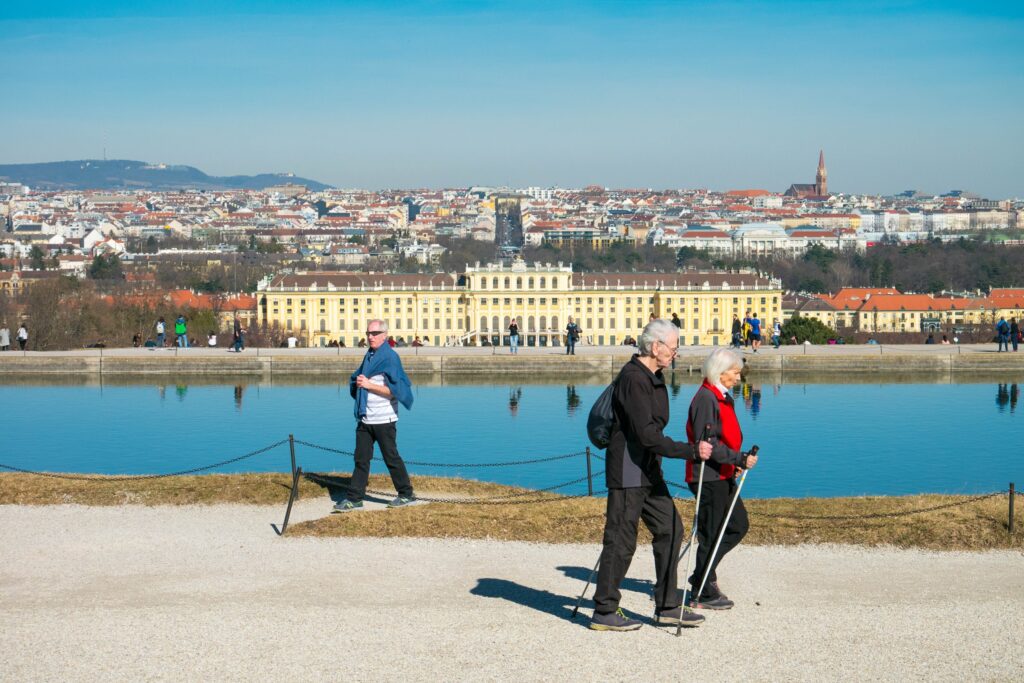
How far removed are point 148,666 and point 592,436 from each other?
6.95 feet

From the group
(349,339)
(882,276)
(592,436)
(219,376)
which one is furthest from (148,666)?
(882,276)

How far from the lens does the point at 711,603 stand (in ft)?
22.9

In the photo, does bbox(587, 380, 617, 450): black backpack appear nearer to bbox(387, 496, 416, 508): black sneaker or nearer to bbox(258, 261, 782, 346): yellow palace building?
bbox(387, 496, 416, 508): black sneaker

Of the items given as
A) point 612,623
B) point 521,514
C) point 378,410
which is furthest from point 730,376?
point 378,410

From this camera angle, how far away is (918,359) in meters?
24.8

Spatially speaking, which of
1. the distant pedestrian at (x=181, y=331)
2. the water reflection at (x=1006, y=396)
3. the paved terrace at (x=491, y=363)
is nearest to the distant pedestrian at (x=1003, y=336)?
the paved terrace at (x=491, y=363)

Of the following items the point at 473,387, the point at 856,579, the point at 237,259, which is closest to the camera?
the point at 856,579

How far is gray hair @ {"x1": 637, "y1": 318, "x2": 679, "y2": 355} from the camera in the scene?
6.39 metres

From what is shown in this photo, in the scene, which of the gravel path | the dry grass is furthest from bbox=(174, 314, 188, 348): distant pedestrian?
the gravel path

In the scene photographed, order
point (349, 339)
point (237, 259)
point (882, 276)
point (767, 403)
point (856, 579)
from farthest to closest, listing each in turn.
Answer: point (237, 259) → point (882, 276) → point (349, 339) → point (767, 403) → point (856, 579)

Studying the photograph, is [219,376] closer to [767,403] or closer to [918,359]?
[767,403]

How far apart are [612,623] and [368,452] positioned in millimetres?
3192

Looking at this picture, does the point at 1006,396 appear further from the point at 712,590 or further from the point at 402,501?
the point at 712,590

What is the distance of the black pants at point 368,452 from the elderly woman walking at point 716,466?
2908 mm
